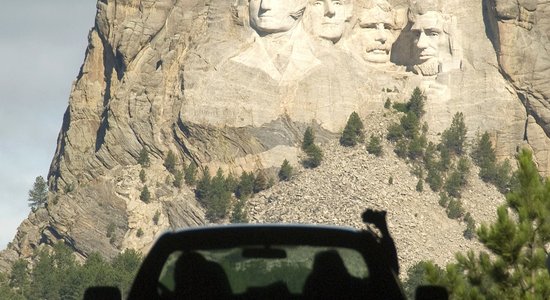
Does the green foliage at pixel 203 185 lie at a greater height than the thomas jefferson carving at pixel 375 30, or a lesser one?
lesser

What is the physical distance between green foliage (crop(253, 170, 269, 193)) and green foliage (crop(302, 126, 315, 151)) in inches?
145

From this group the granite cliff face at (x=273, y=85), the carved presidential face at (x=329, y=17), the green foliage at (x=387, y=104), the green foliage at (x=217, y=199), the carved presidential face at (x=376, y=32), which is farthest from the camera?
the carved presidential face at (x=376, y=32)

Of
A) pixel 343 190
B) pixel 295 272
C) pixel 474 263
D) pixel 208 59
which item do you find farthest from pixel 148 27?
pixel 295 272

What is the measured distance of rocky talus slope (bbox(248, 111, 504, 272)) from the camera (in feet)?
411

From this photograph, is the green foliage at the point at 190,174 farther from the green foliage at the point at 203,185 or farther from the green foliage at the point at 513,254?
the green foliage at the point at 513,254

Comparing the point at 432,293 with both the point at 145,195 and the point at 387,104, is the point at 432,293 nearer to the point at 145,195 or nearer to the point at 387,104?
the point at 145,195

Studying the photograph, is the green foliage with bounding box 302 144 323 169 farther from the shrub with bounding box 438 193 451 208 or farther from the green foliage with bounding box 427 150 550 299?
the green foliage with bounding box 427 150 550 299

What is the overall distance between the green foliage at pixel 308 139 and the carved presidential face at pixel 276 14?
7.31 m

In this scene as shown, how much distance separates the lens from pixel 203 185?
128375 millimetres

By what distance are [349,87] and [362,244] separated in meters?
118

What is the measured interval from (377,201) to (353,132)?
5.46 metres

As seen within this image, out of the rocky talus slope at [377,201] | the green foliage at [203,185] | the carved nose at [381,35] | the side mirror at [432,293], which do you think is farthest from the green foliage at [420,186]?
the side mirror at [432,293]

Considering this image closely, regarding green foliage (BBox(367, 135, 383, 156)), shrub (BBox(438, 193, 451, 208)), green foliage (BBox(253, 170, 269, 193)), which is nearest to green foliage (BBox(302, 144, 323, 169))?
green foliage (BBox(253, 170, 269, 193))

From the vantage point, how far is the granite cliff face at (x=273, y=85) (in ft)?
421
